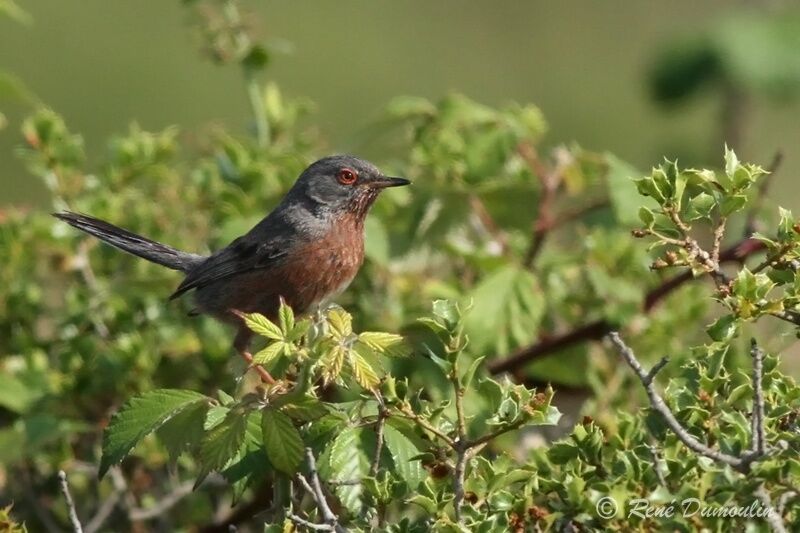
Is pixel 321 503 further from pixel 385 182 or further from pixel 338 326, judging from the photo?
pixel 385 182

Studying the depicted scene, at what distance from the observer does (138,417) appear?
9.78 feet

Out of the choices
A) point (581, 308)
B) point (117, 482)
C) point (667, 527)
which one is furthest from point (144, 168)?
point (667, 527)

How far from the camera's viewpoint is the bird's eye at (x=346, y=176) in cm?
515

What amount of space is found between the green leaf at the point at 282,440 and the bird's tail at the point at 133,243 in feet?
6.79

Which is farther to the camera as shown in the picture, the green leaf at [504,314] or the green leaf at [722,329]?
the green leaf at [504,314]

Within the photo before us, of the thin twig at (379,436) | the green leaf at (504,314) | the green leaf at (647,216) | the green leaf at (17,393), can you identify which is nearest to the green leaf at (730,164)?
the green leaf at (647,216)

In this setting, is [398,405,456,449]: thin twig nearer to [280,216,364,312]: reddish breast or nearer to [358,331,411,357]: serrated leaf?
[358,331,411,357]: serrated leaf

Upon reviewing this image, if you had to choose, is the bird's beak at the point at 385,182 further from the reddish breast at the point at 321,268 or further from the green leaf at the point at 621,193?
the green leaf at the point at 621,193

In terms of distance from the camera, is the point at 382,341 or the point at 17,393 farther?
the point at 17,393

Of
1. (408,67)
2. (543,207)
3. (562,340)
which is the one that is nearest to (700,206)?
(562,340)

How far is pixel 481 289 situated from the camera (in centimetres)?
471

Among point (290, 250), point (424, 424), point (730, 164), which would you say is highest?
point (730, 164)

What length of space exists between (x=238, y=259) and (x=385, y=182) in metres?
0.66

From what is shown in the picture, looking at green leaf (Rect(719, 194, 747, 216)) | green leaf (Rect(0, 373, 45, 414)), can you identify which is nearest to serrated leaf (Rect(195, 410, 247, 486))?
green leaf (Rect(719, 194, 747, 216))
